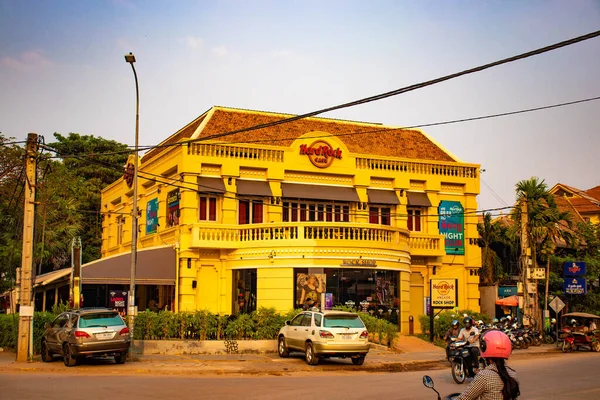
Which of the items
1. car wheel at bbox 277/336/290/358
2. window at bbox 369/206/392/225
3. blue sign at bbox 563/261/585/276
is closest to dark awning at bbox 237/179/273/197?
window at bbox 369/206/392/225

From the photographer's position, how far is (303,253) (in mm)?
31500

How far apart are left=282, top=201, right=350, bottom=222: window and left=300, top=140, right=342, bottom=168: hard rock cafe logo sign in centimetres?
205

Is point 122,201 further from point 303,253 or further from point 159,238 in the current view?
point 303,253

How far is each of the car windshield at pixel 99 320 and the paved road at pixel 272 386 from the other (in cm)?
203

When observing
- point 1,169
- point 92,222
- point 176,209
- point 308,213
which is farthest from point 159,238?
point 92,222

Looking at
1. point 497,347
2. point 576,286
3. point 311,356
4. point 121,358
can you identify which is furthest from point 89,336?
point 576,286

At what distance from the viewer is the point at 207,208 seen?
34500mm

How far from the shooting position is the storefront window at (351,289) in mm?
31469

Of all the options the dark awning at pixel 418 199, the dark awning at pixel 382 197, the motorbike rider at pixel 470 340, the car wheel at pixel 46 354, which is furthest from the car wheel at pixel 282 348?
the dark awning at pixel 418 199

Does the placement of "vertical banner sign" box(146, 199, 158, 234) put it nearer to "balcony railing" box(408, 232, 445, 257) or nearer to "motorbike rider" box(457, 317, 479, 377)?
"balcony railing" box(408, 232, 445, 257)

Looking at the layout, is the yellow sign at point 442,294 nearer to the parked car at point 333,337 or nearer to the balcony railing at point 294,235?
the balcony railing at point 294,235

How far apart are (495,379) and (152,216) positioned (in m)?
32.6

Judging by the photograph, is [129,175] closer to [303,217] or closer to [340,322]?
[303,217]

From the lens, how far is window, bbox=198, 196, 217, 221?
34.5 metres
